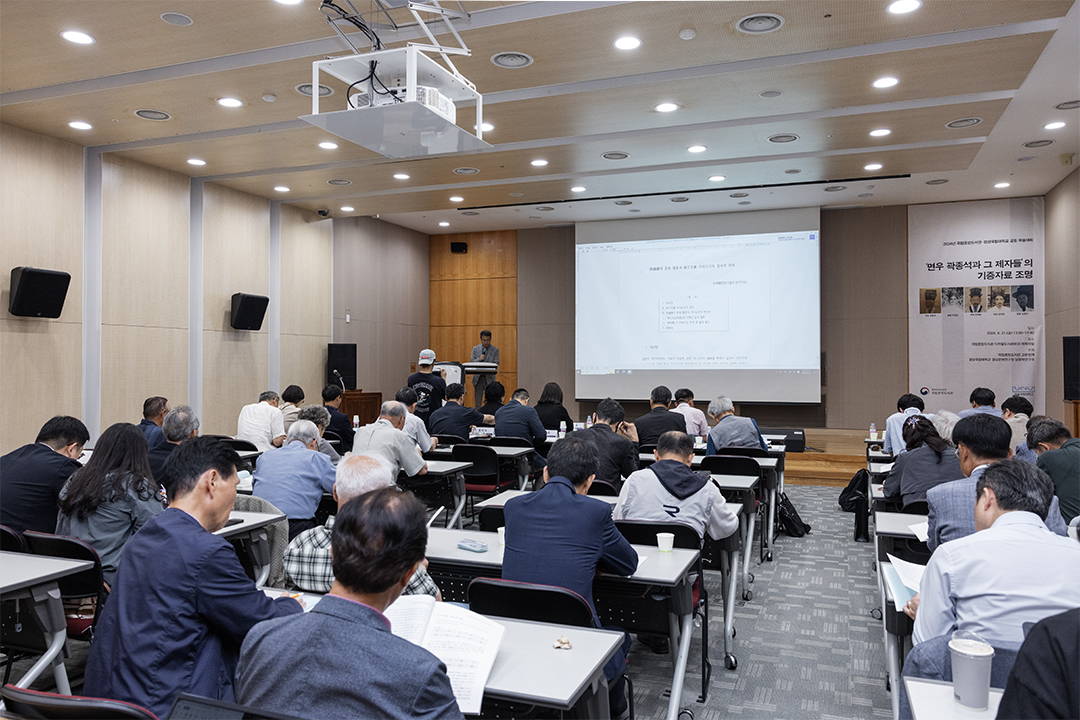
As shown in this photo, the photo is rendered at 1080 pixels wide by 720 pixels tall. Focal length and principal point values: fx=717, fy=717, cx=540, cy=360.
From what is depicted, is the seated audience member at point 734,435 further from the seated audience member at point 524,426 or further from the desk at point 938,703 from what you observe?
the desk at point 938,703

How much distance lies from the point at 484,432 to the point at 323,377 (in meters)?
4.42

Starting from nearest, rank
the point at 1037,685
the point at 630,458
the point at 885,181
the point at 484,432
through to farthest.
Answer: the point at 1037,685 < the point at 630,458 < the point at 484,432 < the point at 885,181

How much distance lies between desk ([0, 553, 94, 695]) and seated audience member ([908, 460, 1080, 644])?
3.00 m

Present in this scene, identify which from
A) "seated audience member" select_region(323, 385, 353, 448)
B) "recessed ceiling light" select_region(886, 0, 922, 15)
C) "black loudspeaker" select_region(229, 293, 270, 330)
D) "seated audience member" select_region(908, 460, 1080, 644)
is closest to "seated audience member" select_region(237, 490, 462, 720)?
"seated audience member" select_region(908, 460, 1080, 644)

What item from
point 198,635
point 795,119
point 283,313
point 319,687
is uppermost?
point 795,119

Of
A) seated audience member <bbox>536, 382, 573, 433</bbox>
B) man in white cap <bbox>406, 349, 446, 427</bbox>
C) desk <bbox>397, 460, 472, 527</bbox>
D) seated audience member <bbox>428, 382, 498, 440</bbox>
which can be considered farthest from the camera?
man in white cap <bbox>406, 349, 446, 427</bbox>

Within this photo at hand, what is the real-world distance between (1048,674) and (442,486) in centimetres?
501

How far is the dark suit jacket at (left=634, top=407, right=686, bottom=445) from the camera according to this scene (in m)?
6.48

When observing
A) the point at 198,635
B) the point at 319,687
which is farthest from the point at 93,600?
the point at 319,687

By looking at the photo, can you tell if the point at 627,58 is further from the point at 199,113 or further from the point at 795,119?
the point at 199,113

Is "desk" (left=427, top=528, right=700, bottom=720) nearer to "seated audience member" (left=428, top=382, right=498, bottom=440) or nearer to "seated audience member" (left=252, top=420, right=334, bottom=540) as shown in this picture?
"seated audience member" (left=252, top=420, right=334, bottom=540)

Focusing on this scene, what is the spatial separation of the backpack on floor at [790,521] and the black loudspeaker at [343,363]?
6884mm

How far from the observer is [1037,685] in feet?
4.00

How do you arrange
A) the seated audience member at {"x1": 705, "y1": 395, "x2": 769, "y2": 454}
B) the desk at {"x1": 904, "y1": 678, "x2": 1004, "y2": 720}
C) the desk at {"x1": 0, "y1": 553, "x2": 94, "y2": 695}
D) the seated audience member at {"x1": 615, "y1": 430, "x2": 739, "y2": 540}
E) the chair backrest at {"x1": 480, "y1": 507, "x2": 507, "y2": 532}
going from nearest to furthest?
the desk at {"x1": 904, "y1": 678, "x2": 1004, "y2": 720}, the desk at {"x1": 0, "y1": 553, "x2": 94, "y2": 695}, the seated audience member at {"x1": 615, "y1": 430, "x2": 739, "y2": 540}, the chair backrest at {"x1": 480, "y1": 507, "x2": 507, "y2": 532}, the seated audience member at {"x1": 705, "y1": 395, "x2": 769, "y2": 454}
